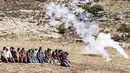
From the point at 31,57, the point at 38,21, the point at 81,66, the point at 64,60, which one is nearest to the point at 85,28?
the point at 81,66

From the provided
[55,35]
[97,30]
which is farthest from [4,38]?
[97,30]

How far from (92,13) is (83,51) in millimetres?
21786

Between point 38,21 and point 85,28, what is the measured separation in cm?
1413

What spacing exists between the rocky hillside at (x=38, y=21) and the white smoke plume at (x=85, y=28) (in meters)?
1.20

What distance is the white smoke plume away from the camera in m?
34.6

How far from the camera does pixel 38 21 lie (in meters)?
52.5

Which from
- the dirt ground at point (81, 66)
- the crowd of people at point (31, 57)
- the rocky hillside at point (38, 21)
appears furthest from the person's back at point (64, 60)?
the rocky hillside at point (38, 21)

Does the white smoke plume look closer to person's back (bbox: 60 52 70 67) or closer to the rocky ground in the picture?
the rocky ground

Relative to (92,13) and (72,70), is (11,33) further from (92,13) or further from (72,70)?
(72,70)

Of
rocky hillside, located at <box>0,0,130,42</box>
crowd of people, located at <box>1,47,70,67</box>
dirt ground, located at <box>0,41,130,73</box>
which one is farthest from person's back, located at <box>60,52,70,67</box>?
rocky hillside, located at <box>0,0,130,42</box>

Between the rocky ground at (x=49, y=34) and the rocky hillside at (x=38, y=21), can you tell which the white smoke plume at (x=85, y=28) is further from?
the rocky hillside at (x=38, y=21)

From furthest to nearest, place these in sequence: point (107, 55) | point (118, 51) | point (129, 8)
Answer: point (129, 8)
point (118, 51)
point (107, 55)

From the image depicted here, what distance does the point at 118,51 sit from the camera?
36.6 m

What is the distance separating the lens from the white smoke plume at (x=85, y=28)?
34625 millimetres
